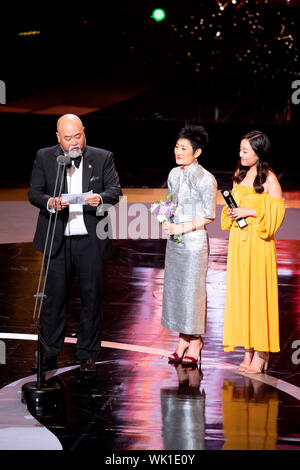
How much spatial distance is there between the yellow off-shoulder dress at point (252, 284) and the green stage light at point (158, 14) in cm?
1939

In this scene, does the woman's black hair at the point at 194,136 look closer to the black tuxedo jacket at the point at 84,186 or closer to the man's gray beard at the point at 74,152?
the black tuxedo jacket at the point at 84,186

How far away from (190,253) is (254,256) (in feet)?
1.42

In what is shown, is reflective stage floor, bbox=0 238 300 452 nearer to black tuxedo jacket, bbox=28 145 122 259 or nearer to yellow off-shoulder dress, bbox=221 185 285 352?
yellow off-shoulder dress, bbox=221 185 285 352

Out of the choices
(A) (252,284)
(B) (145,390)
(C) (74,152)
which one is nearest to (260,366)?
(A) (252,284)

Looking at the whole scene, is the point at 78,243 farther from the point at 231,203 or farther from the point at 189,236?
the point at 231,203

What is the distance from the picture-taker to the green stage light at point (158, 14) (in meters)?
24.2

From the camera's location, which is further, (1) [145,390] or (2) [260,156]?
(2) [260,156]

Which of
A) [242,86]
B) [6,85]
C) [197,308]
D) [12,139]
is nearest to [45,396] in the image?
[197,308]

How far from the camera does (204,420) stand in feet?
16.2

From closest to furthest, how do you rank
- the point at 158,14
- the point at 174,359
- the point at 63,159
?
1. the point at 63,159
2. the point at 174,359
3. the point at 158,14

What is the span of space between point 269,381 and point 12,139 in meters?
10.7

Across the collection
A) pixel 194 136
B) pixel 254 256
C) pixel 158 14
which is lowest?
pixel 254 256

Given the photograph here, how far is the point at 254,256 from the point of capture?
5707 mm

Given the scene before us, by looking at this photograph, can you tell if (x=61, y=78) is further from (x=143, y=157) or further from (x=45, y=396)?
(x=45, y=396)
